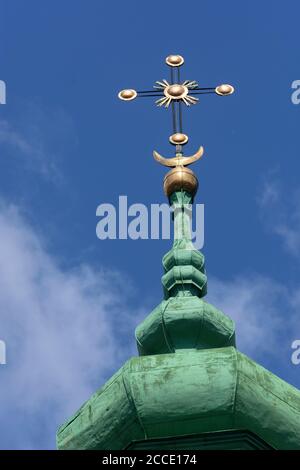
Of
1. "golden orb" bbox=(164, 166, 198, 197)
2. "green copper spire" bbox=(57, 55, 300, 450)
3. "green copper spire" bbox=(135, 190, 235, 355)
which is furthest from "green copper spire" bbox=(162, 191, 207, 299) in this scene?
"green copper spire" bbox=(57, 55, 300, 450)

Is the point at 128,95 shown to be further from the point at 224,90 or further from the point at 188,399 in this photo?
the point at 188,399

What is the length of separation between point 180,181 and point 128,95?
132cm

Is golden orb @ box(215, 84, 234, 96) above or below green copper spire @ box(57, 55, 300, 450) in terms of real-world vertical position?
above

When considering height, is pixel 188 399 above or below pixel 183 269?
below

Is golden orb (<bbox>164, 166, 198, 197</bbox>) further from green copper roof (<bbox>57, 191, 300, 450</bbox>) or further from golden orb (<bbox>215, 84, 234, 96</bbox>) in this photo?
green copper roof (<bbox>57, 191, 300, 450</bbox>)

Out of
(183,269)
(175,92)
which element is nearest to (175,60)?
(175,92)

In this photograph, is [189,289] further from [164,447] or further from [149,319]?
[164,447]

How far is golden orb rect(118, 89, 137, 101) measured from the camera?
1945cm

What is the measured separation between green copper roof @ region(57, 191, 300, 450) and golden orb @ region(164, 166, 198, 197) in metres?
2.56

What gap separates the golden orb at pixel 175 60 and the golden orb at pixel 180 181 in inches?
53.1

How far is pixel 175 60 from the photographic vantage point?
774 inches

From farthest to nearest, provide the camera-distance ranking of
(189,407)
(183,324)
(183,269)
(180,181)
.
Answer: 1. (180,181)
2. (183,269)
3. (183,324)
4. (189,407)

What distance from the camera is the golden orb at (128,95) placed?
1945 cm
